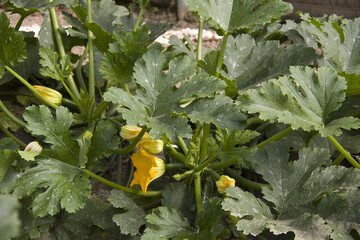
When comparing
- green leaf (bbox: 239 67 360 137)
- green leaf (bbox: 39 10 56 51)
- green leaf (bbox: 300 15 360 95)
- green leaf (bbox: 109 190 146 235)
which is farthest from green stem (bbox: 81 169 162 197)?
green leaf (bbox: 300 15 360 95)

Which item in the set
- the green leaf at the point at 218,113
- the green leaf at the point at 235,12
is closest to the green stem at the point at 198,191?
the green leaf at the point at 218,113

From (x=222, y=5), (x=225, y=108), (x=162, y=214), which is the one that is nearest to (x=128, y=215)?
(x=162, y=214)

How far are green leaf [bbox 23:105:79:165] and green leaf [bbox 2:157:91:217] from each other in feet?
0.13

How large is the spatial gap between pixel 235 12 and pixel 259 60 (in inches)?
10.9

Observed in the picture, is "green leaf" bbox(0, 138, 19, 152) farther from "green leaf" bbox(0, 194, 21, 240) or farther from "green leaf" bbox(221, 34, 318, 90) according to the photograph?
"green leaf" bbox(0, 194, 21, 240)

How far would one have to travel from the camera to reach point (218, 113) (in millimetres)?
1498

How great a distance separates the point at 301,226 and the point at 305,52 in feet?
2.55

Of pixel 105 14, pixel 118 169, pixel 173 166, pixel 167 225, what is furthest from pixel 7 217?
pixel 105 14

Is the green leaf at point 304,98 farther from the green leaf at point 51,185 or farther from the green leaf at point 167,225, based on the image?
the green leaf at point 51,185

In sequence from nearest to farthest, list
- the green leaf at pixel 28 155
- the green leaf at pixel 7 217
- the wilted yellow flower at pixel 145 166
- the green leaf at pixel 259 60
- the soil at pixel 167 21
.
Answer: the green leaf at pixel 7 217 < the green leaf at pixel 28 155 < the wilted yellow flower at pixel 145 166 < the green leaf at pixel 259 60 < the soil at pixel 167 21

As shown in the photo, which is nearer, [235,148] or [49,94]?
[235,148]

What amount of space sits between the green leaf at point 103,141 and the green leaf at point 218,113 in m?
0.30

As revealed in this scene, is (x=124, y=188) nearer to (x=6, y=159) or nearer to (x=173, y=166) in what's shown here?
(x=173, y=166)

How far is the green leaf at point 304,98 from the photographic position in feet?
4.91
